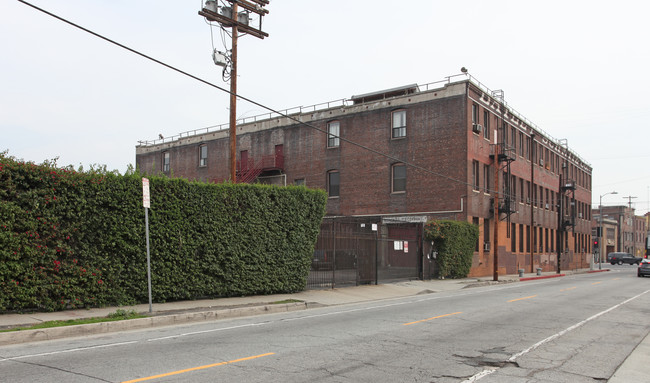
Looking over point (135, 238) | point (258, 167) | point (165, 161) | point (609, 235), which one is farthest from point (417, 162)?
point (609, 235)

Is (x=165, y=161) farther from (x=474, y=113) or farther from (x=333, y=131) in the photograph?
(x=474, y=113)

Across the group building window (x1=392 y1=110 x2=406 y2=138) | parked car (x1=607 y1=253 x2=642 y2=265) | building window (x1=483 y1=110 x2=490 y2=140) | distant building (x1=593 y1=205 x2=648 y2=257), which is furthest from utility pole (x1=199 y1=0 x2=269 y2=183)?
distant building (x1=593 y1=205 x2=648 y2=257)

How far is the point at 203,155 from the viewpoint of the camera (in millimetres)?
49312

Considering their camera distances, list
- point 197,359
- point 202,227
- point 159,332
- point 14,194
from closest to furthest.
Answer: point 197,359 → point 159,332 → point 14,194 → point 202,227

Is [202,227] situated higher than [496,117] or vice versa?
[496,117]

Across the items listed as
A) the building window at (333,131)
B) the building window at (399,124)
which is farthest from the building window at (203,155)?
the building window at (399,124)

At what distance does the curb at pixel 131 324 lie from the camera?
941 centimetres

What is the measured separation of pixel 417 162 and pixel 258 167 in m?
14.1

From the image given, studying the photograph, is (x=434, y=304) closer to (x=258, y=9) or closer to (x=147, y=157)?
(x=258, y=9)

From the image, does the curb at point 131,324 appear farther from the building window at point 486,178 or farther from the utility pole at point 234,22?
the building window at point 486,178

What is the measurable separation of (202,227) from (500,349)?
30.9ft

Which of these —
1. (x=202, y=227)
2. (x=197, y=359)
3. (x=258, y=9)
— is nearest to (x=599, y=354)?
(x=197, y=359)

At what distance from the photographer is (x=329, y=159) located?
40.8m

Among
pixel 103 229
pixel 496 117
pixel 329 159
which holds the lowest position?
pixel 103 229
